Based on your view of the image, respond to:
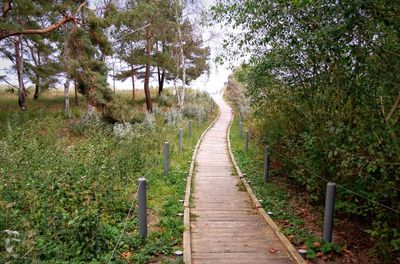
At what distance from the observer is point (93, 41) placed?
18.6 m

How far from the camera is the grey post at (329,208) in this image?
5.64 m

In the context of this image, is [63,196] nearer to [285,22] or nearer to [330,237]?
[330,237]

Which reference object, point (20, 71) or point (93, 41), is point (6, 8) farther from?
point (20, 71)

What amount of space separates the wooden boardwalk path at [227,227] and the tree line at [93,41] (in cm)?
999

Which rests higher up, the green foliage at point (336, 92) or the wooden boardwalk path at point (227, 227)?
the green foliage at point (336, 92)

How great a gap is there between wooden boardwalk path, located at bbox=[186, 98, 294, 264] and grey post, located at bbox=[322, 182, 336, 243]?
79 cm

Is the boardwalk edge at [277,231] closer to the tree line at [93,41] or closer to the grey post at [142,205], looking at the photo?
the grey post at [142,205]

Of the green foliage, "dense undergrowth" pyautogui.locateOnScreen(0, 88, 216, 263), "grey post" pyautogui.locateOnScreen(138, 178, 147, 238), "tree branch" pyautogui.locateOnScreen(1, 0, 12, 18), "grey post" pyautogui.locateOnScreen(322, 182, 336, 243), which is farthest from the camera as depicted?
"tree branch" pyautogui.locateOnScreen(1, 0, 12, 18)

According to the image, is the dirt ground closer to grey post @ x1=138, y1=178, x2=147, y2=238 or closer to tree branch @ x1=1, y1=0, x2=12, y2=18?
grey post @ x1=138, y1=178, x2=147, y2=238

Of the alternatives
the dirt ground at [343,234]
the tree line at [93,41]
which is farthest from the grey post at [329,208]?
the tree line at [93,41]

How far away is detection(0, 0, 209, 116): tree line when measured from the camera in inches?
639

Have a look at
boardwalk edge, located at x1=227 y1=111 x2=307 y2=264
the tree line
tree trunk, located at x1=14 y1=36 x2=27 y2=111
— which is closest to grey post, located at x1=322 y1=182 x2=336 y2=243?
boardwalk edge, located at x1=227 y1=111 x2=307 y2=264

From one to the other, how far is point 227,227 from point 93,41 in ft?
49.4

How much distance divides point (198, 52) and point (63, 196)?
29.5 metres
